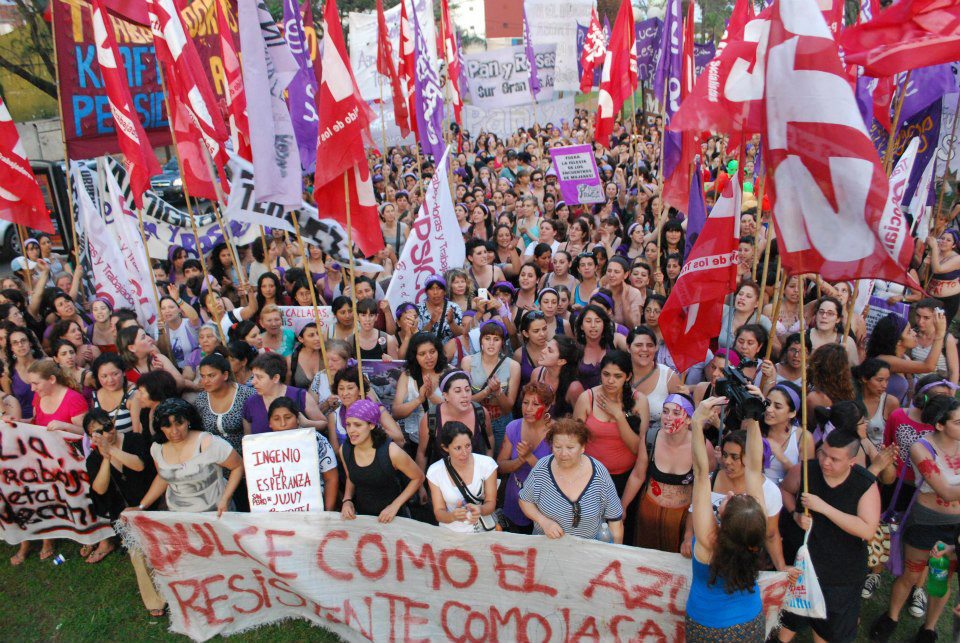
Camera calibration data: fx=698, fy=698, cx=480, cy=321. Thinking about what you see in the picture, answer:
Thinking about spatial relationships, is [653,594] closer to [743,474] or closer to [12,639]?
[743,474]

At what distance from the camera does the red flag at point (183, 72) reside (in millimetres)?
5852

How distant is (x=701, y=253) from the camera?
4.31 m

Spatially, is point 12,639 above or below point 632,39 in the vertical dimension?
below

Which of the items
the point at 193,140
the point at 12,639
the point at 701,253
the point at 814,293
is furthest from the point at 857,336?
the point at 12,639

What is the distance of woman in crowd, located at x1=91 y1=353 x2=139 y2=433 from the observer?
4770 mm

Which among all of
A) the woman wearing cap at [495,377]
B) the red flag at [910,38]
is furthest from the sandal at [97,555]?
the red flag at [910,38]

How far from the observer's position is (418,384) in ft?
16.7

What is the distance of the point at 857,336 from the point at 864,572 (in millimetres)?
2736

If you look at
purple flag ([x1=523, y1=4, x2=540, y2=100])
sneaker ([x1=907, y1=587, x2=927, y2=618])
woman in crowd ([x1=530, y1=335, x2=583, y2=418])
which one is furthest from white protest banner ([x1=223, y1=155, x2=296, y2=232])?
purple flag ([x1=523, y1=4, x2=540, y2=100])

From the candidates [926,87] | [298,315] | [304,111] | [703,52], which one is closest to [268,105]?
[304,111]

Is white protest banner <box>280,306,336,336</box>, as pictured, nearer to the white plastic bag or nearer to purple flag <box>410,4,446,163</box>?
purple flag <box>410,4,446,163</box>

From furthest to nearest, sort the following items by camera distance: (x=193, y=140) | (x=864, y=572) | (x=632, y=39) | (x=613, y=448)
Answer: (x=632, y=39), (x=193, y=140), (x=613, y=448), (x=864, y=572)

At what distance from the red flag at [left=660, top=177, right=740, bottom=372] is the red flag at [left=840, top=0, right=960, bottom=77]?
1394 millimetres

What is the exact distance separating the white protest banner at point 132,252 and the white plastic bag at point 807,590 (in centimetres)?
584
